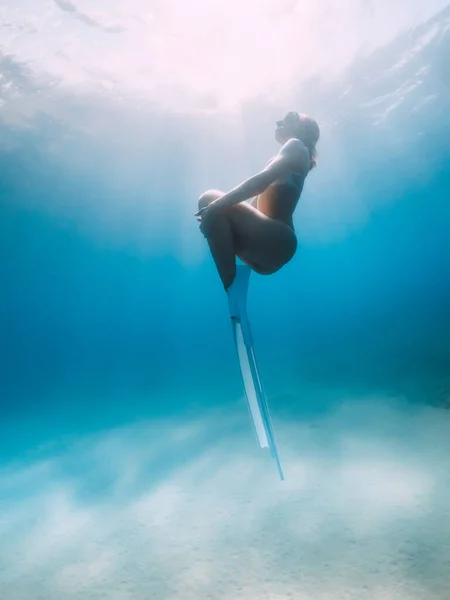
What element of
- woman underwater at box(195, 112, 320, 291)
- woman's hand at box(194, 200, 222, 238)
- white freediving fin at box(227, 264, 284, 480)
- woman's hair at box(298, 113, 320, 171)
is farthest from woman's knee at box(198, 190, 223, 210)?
woman's hair at box(298, 113, 320, 171)

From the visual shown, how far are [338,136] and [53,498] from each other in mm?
22511

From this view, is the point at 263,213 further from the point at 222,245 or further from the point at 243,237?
the point at 222,245

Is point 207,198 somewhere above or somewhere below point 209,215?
above

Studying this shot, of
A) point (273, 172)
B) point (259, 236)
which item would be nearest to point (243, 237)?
point (259, 236)

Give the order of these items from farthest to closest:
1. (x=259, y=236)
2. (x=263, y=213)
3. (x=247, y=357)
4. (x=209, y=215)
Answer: (x=263, y=213) → (x=247, y=357) → (x=259, y=236) → (x=209, y=215)

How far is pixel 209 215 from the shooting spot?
102 inches

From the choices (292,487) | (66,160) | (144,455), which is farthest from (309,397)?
(66,160)

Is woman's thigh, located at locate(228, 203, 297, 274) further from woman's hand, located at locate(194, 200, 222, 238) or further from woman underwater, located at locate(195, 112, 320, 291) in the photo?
woman's hand, located at locate(194, 200, 222, 238)

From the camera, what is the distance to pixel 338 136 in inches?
901

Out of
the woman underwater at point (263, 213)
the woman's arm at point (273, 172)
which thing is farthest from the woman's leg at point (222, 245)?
the woman's arm at point (273, 172)

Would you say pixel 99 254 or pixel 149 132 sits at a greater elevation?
pixel 99 254

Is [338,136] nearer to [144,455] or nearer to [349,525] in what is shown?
[144,455]

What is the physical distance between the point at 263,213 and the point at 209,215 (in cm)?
56

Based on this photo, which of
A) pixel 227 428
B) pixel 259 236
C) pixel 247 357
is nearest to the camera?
pixel 259 236
